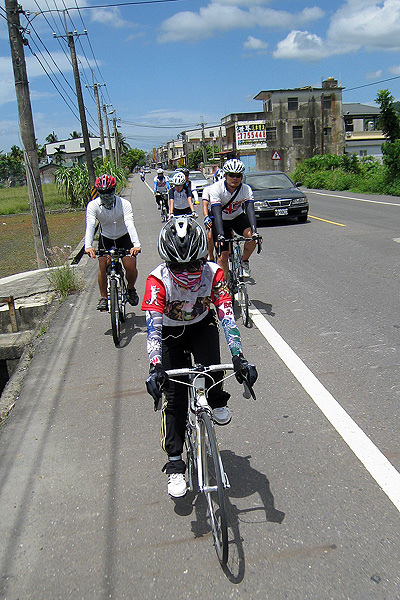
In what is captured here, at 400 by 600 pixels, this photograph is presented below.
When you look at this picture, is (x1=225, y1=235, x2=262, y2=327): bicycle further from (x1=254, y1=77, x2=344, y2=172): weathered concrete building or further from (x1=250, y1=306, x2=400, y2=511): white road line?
(x1=254, y1=77, x2=344, y2=172): weathered concrete building

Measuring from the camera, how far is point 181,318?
3391mm

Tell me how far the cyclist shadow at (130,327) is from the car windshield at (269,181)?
10832 millimetres

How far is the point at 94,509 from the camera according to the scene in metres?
3.39

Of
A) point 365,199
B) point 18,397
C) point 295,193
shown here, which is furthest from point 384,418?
point 365,199

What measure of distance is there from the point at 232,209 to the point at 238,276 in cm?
93

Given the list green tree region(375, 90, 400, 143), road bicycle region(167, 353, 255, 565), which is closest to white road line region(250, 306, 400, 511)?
road bicycle region(167, 353, 255, 565)

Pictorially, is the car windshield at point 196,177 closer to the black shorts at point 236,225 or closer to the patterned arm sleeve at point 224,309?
the black shorts at point 236,225

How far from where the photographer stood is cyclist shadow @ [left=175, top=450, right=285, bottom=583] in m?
2.86

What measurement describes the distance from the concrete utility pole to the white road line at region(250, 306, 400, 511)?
24.8 feet

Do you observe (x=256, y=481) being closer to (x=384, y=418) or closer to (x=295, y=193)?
(x=384, y=418)

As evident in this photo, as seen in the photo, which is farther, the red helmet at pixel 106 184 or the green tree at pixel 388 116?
the green tree at pixel 388 116

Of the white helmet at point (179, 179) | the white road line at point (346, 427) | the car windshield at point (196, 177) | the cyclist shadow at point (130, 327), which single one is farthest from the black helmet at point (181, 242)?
the car windshield at point (196, 177)

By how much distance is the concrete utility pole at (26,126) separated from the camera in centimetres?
1141

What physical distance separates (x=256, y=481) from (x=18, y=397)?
279 centimetres
